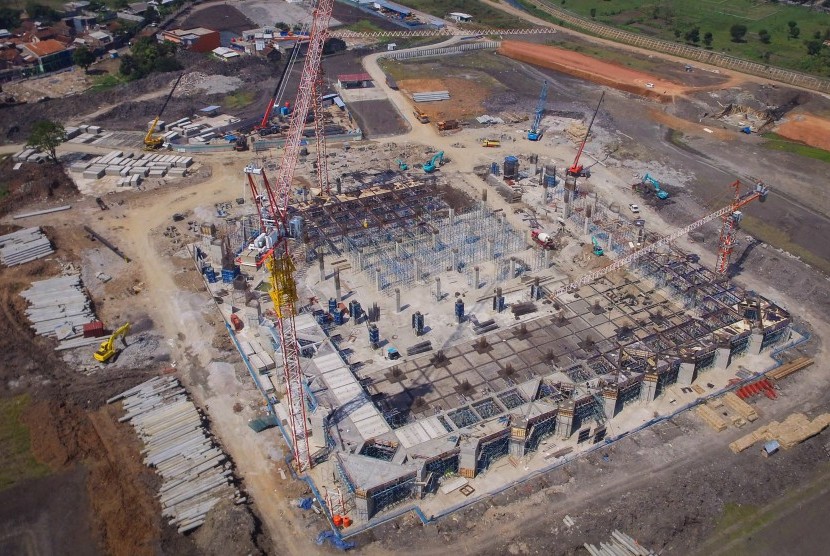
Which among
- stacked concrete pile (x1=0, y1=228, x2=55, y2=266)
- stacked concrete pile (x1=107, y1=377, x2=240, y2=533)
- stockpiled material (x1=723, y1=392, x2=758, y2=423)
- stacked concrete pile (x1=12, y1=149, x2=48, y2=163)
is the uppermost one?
stacked concrete pile (x1=12, y1=149, x2=48, y2=163)

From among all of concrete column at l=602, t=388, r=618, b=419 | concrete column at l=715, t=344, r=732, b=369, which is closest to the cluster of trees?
concrete column at l=602, t=388, r=618, b=419

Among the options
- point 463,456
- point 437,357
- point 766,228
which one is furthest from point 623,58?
point 463,456

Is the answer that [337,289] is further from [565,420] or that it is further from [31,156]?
[31,156]

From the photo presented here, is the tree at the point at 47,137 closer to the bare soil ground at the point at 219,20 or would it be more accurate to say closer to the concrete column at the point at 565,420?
the bare soil ground at the point at 219,20

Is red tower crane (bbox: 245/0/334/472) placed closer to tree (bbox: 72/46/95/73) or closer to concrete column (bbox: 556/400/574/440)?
concrete column (bbox: 556/400/574/440)

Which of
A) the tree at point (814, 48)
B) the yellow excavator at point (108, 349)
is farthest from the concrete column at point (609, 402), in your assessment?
the tree at point (814, 48)

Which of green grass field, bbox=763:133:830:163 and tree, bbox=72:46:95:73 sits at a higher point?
tree, bbox=72:46:95:73
